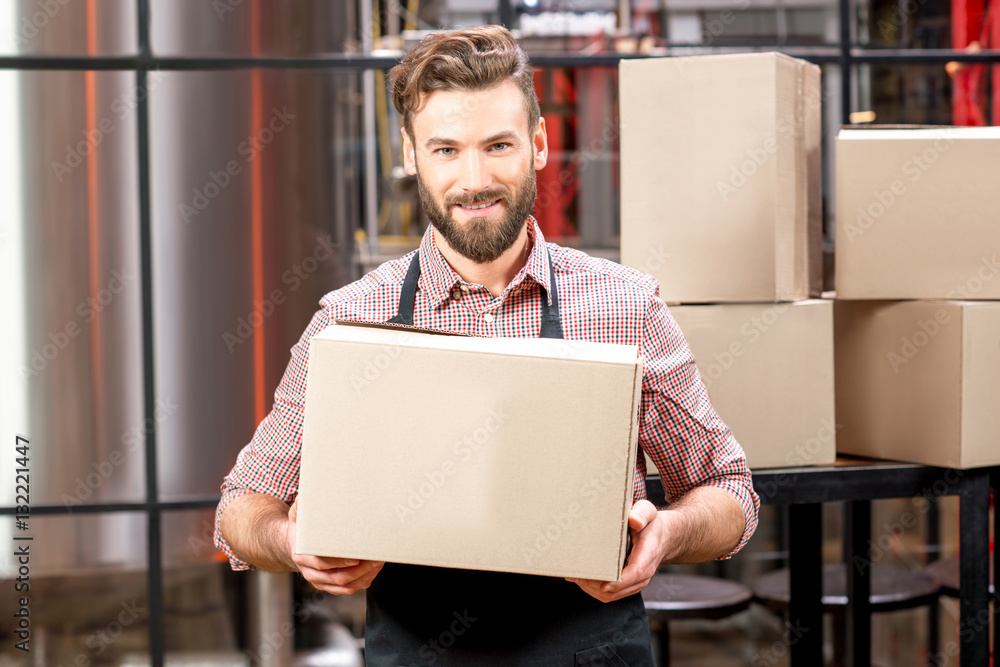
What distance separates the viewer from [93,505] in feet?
8.61

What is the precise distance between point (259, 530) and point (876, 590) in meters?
1.93

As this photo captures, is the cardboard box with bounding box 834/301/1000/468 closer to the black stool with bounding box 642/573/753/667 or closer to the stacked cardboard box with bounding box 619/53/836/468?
the stacked cardboard box with bounding box 619/53/836/468

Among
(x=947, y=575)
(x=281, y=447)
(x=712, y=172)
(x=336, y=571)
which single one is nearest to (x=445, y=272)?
(x=281, y=447)

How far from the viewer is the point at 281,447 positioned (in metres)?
1.28

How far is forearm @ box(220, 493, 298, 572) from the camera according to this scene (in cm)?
121

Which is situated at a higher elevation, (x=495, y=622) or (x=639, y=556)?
(x=639, y=556)

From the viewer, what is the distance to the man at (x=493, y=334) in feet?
4.01

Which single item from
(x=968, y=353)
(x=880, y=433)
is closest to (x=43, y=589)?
(x=880, y=433)

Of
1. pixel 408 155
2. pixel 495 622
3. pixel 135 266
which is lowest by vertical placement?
pixel 495 622

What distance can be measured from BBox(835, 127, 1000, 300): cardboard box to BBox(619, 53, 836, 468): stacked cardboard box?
0.11 meters

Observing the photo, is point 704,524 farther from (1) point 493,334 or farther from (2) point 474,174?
(2) point 474,174

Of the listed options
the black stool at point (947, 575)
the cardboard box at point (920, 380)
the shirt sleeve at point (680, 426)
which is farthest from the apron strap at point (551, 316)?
the black stool at point (947, 575)

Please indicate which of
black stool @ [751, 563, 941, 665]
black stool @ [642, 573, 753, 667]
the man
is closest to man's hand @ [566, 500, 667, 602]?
the man

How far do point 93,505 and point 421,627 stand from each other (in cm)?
170
